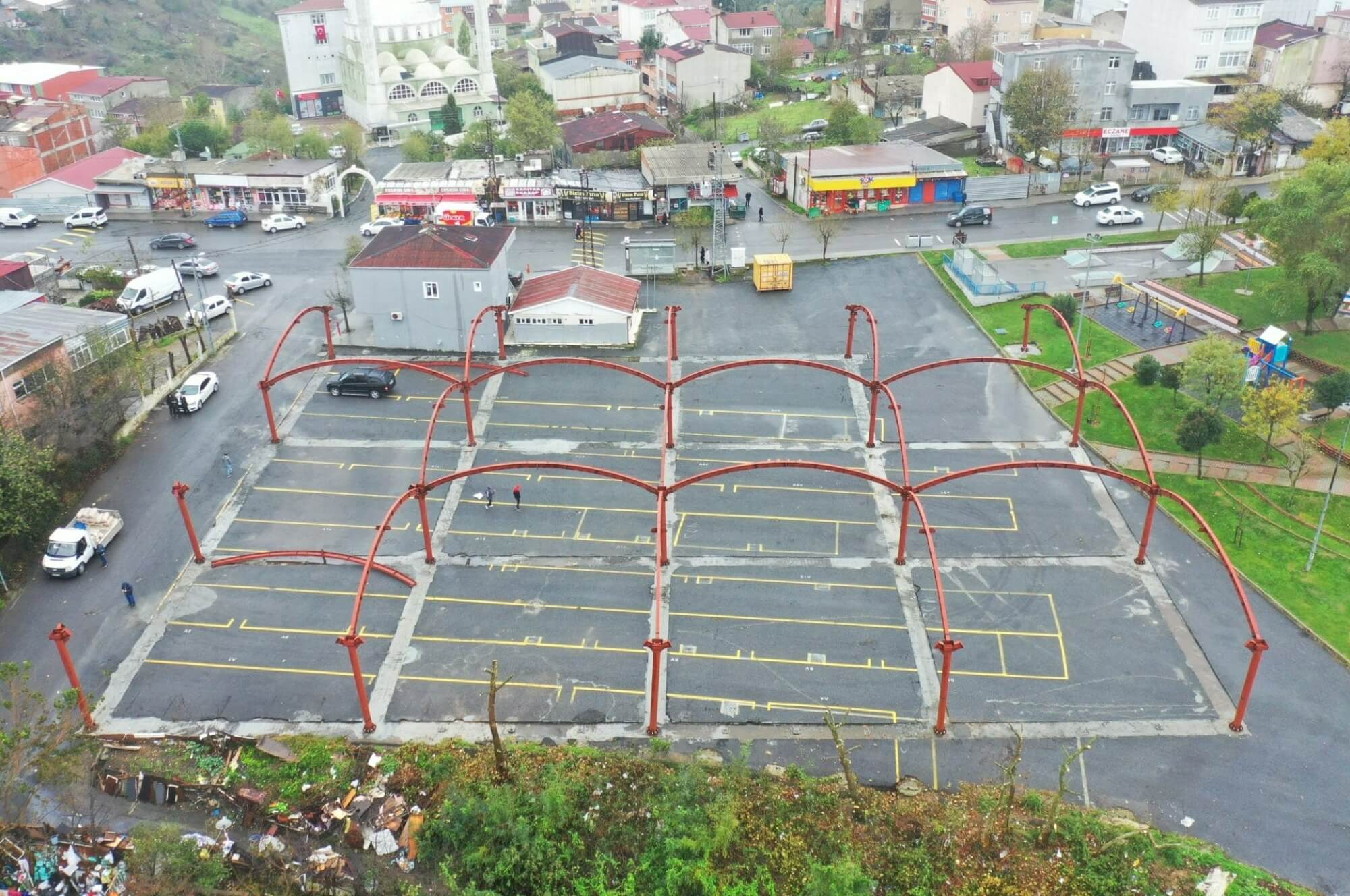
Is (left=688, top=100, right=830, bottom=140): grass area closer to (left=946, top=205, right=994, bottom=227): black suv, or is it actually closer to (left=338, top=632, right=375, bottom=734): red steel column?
(left=946, top=205, right=994, bottom=227): black suv

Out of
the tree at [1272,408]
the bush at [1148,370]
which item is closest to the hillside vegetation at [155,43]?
the bush at [1148,370]

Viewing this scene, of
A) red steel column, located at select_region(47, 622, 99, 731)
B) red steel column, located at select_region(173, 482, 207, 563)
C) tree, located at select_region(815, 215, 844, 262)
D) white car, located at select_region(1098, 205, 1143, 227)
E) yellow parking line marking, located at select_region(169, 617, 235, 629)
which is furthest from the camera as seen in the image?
white car, located at select_region(1098, 205, 1143, 227)

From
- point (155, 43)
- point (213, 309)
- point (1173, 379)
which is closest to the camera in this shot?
point (1173, 379)

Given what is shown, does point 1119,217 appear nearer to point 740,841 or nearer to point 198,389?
point 740,841

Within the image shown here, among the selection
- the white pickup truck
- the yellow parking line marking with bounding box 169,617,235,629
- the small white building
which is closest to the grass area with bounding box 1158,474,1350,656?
the small white building

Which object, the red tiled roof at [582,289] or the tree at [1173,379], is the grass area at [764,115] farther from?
the tree at [1173,379]

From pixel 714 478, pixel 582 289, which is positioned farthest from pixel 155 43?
pixel 714 478
